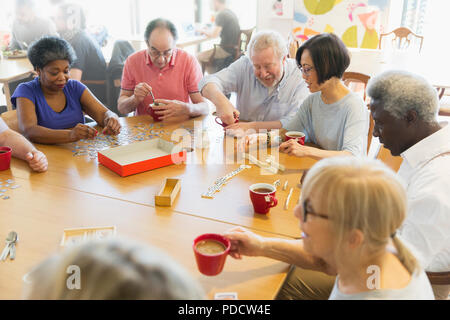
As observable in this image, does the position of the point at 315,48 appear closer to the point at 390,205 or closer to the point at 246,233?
the point at 246,233

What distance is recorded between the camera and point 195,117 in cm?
288

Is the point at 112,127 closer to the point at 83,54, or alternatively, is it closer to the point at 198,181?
the point at 198,181

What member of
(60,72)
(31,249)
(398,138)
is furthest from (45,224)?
(398,138)

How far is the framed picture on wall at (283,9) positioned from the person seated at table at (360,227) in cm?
667

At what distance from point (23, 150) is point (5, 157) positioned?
0.41 feet

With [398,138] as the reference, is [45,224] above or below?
below

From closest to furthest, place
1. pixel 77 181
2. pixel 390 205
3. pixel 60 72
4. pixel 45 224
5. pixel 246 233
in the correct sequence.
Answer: pixel 390 205, pixel 246 233, pixel 45 224, pixel 77 181, pixel 60 72

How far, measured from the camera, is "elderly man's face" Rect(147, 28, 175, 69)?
9.63 feet

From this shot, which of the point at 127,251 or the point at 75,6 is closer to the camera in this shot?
the point at 127,251

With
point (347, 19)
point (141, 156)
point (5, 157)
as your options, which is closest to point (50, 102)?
point (5, 157)

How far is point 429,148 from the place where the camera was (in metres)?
1.63

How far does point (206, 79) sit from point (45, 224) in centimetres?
171

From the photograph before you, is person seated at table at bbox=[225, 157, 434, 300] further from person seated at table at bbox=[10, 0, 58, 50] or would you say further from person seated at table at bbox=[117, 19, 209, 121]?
person seated at table at bbox=[10, 0, 58, 50]

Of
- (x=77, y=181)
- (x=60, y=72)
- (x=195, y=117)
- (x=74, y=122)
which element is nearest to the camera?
(x=77, y=181)
